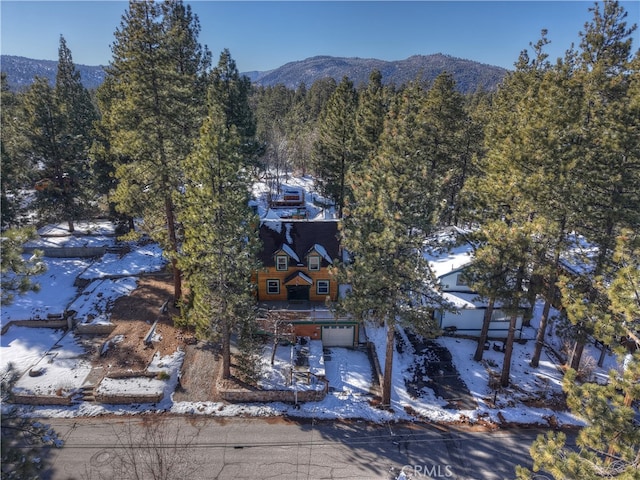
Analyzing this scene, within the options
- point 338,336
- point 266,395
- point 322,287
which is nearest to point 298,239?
point 322,287

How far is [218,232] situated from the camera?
16.5 meters

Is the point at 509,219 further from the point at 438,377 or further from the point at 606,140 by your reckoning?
the point at 438,377

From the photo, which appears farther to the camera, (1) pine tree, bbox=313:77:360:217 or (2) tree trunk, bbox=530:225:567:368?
(1) pine tree, bbox=313:77:360:217

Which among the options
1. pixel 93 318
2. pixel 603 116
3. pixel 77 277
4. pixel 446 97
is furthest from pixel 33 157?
pixel 603 116

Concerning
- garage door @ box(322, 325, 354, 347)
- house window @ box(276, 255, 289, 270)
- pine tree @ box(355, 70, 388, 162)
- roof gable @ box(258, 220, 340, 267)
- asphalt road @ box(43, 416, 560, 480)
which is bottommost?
asphalt road @ box(43, 416, 560, 480)

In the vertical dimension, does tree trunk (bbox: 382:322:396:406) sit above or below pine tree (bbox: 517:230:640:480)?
below

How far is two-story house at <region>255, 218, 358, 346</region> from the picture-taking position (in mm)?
22703

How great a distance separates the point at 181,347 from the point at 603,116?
23.9 metres

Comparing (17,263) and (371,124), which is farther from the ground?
(371,124)

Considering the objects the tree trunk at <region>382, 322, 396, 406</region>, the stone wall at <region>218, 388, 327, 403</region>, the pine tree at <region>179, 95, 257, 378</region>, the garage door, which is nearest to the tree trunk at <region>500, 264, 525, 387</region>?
the tree trunk at <region>382, 322, 396, 406</region>

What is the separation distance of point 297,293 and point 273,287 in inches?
62.1

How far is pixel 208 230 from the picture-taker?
1662 cm

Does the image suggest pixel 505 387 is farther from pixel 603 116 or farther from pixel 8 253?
pixel 8 253

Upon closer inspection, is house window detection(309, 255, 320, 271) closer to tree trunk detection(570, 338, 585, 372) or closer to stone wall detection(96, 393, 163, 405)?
stone wall detection(96, 393, 163, 405)
